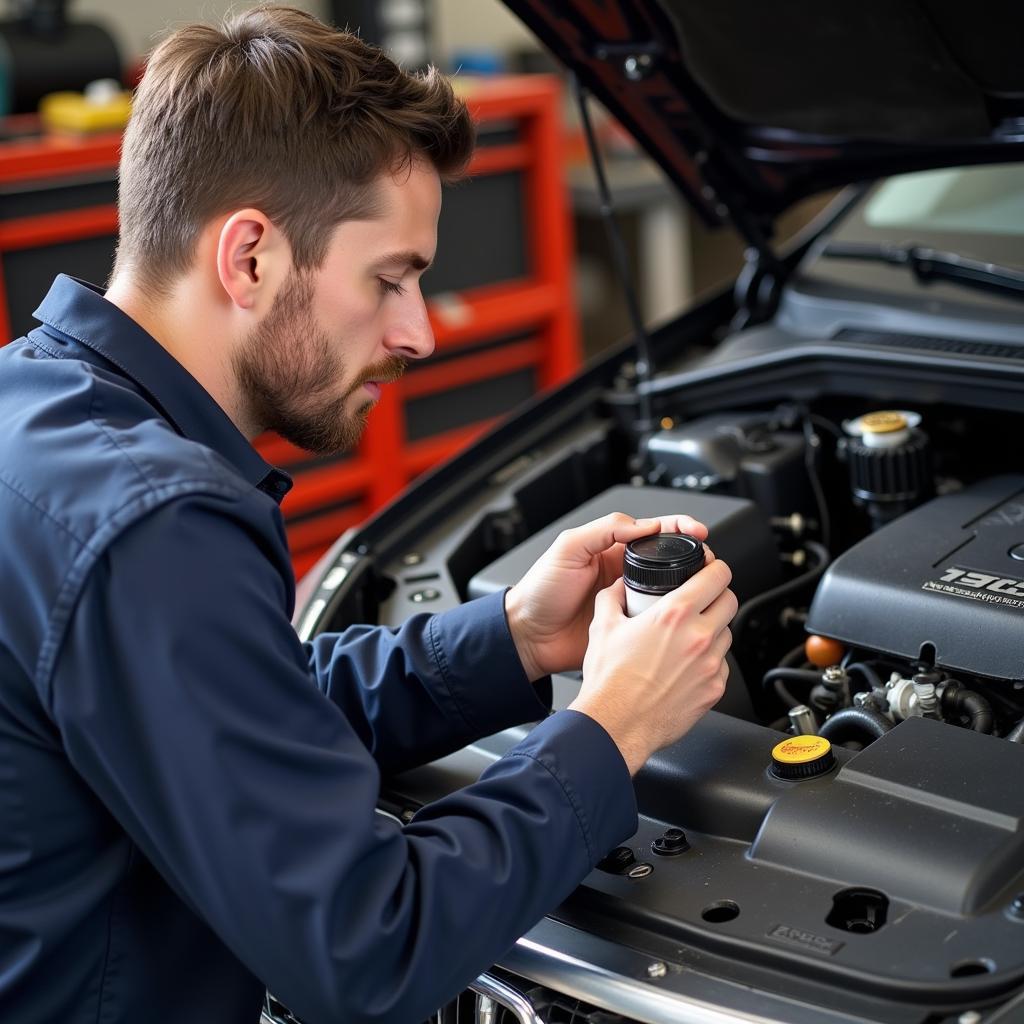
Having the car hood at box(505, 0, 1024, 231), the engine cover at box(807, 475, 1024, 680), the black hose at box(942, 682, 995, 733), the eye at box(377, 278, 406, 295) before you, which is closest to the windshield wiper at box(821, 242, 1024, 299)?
the car hood at box(505, 0, 1024, 231)

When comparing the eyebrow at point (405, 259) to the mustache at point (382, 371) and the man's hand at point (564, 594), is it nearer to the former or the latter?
the mustache at point (382, 371)

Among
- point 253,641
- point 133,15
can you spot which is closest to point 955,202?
point 253,641

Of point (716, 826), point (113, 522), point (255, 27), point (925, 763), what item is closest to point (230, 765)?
point (113, 522)

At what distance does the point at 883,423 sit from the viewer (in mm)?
1570

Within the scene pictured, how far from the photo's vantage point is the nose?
1211 millimetres

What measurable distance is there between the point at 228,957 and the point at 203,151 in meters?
0.61

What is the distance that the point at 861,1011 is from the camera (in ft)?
3.16

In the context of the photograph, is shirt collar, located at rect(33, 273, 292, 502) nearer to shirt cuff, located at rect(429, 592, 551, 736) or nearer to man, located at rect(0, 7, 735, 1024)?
man, located at rect(0, 7, 735, 1024)

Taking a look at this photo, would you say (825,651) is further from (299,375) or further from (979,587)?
(299,375)

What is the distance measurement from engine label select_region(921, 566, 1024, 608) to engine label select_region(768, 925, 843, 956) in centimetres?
40

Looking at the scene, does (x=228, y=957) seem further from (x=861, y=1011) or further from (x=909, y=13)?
(x=909, y=13)

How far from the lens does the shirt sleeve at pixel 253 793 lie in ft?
3.04

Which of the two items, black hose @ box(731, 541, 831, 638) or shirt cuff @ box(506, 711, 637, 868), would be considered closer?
shirt cuff @ box(506, 711, 637, 868)

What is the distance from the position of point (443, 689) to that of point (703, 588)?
0.92ft
